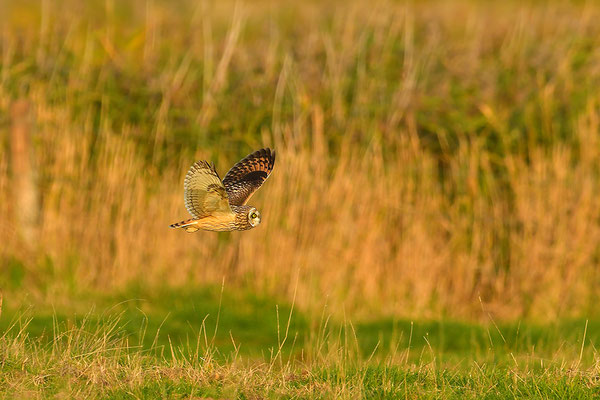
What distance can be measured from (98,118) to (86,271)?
199 cm

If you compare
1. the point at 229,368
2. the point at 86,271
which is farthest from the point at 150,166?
the point at 229,368

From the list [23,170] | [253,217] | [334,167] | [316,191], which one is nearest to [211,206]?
[253,217]

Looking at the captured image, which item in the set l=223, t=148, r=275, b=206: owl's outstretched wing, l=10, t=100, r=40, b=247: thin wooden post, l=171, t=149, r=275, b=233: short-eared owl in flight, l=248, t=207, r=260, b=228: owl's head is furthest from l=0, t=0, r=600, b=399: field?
l=248, t=207, r=260, b=228: owl's head

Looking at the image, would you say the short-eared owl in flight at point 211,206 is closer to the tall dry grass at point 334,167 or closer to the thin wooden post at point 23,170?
the tall dry grass at point 334,167

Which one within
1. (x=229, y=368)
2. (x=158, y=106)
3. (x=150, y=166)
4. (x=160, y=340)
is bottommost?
(x=160, y=340)

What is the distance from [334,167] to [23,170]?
10.9 ft

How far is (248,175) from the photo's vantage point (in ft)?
13.5

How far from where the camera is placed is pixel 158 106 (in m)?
10.7

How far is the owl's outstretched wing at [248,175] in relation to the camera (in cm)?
391

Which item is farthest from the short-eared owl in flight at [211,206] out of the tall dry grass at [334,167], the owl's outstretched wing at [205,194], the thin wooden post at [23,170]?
the thin wooden post at [23,170]

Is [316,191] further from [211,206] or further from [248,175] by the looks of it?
[211,206]

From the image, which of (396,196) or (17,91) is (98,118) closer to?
(17,91)

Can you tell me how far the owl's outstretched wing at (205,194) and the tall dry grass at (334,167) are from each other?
5.83 m

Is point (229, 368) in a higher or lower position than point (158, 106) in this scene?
lower
